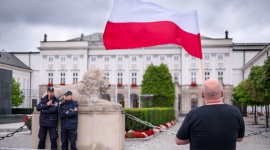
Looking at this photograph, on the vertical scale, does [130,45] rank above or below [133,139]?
above

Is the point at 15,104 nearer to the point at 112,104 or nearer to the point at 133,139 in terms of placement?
the point at 133,139

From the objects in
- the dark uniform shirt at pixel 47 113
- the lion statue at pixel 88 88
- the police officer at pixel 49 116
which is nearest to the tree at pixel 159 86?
the lion statue at pixel 88 88

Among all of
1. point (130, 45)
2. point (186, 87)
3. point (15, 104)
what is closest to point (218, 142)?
point (130, 45)

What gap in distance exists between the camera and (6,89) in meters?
26.0

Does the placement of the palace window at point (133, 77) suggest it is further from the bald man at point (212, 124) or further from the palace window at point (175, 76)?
the bald man at point (212, 124)

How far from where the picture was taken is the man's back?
3.84 m

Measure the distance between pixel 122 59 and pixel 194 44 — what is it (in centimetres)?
6512

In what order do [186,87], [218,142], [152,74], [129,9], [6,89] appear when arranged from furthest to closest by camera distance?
[186,87]
[152,74]
[6,89]
[129,9]
[218,142]

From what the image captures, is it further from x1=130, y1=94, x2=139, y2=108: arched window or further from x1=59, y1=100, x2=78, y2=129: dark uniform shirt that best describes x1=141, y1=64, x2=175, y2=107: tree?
x1=59, y1=100, x2=78, y2=129: dark uniform shirt

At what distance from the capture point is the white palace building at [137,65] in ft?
229

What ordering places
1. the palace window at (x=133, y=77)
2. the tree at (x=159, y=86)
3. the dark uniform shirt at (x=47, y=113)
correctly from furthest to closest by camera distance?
the palace window at (x=133, y=77), the tree at (x=159, y=86), the dark uniform shirt at (x=47, y=113)

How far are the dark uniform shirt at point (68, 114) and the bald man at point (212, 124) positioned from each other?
513 cm

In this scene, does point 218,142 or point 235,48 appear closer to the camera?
point 218,142

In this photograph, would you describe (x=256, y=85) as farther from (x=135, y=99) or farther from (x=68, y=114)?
(x=135, y=99)
